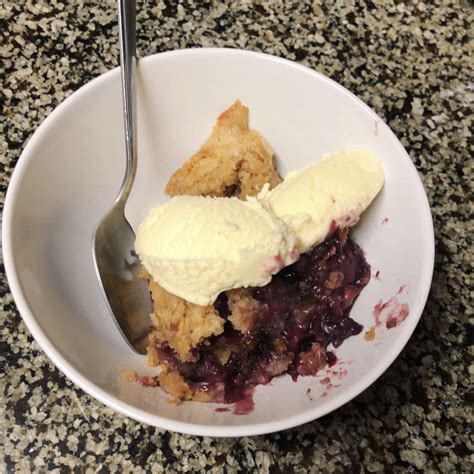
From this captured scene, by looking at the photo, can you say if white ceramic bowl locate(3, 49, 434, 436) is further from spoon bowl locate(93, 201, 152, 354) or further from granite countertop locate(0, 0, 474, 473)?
granite countertop locate(0, 0, 474, 473)

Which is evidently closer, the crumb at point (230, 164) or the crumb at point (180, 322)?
the crumb at point (180, 322)

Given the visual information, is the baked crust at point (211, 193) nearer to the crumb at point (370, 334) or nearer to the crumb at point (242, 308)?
the crumb at point (242, 308)

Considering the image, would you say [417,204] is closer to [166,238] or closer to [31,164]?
[166,238]

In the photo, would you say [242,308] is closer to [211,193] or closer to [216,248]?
[216,248]

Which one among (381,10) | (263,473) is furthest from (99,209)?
(381,10)

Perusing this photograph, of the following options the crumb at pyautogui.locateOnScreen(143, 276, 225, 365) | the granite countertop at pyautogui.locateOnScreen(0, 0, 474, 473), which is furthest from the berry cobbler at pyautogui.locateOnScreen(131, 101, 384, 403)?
the granite countertop at pyautogui.locateOnScreen(0, 0, 474, 473)

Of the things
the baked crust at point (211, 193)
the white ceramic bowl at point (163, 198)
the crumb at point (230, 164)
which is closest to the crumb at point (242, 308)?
the baked crust at point (211, 193)

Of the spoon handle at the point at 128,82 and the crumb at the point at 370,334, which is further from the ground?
the spoon handle at the point at 128,82
